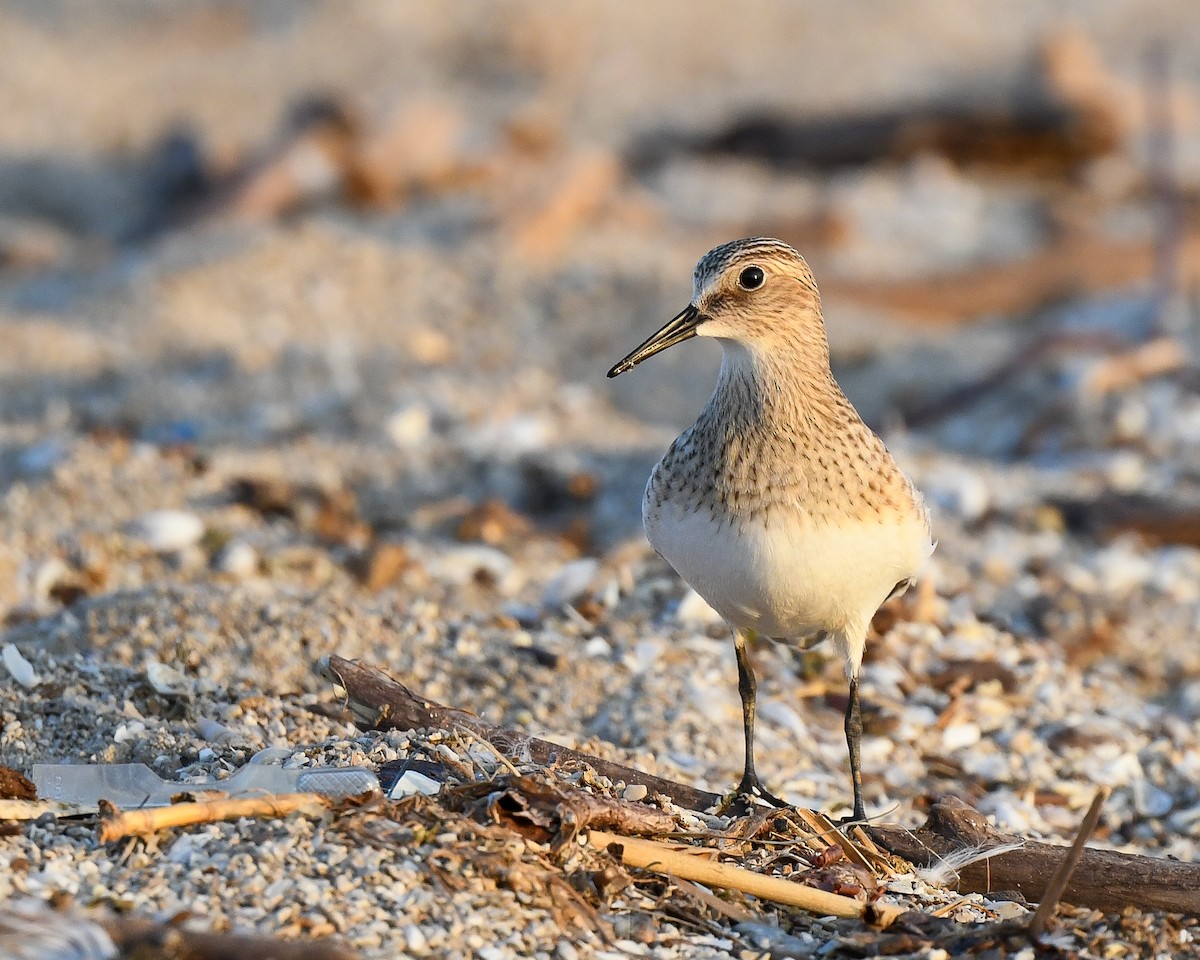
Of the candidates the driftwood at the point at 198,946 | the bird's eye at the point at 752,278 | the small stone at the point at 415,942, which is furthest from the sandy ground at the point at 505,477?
the bird's eye at the point at 752,278

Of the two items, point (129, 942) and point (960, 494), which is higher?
point (960, 494)

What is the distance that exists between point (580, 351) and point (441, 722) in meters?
5.91

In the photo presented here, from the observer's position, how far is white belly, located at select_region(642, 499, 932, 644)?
395cm

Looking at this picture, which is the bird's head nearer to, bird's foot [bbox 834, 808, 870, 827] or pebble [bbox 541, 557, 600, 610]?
bird's foot [bbox 834, 808, 870, 827]

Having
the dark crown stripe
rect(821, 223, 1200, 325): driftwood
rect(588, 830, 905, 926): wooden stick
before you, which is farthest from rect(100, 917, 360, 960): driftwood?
rect(821, 223, 1200, 325): driftwood

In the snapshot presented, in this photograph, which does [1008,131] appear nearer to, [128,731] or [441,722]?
[441,722]

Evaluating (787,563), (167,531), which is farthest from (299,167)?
(787,563)

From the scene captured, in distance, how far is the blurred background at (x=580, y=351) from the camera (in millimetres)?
5207

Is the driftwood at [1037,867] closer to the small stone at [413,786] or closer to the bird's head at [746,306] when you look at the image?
the small stone at [413,786]

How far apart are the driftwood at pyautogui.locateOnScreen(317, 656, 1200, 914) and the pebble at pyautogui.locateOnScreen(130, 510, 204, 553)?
8.33ft

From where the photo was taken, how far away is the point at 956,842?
12.5 ft

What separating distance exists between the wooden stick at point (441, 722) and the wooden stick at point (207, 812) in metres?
0.59

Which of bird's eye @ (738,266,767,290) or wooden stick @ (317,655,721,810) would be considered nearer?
wooden stick @ (317,655,721,810)

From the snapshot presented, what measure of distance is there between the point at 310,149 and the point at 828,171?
4.25m
